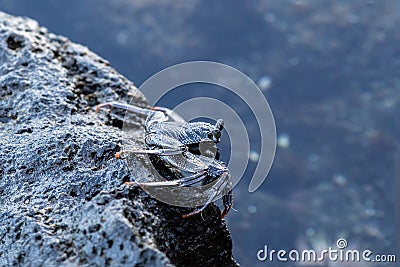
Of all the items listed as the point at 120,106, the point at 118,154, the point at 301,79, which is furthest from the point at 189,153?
the point at 301,79

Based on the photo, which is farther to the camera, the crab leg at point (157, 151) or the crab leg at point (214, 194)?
the crab leg at point (157, 151)

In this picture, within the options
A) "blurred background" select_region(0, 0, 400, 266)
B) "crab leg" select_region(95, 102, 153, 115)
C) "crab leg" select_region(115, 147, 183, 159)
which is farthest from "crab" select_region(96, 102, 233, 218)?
"blurred background" select_region(0, 0, 400, 266)

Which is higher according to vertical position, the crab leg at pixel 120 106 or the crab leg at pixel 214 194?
the crab leg at pixel 120 106

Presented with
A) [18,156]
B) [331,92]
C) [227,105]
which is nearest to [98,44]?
[227,105]

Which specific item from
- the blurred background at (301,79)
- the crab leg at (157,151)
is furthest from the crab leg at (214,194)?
the blurred background at (301,79)

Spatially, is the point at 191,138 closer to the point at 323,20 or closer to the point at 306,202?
the point at 306,202

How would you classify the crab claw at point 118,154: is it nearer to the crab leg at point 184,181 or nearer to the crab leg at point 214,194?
the crab leg at point 184,181

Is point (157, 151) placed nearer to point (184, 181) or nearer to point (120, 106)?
point (184, 181)
